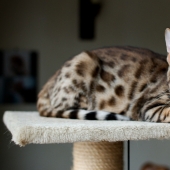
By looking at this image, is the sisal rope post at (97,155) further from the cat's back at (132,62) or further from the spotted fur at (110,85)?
the cat's back at (132,62)

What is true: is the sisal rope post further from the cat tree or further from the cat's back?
the cat's back

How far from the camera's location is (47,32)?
3.66 metres

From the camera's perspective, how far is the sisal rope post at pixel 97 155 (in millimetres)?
1594

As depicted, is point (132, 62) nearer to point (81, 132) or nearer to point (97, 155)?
point (97, 155)

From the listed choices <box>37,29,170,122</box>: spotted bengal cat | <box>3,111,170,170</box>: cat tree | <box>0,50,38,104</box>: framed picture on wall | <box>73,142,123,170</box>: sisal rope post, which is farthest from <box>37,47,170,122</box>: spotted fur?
<box>0,50,38,104</box>: framed picture on wall

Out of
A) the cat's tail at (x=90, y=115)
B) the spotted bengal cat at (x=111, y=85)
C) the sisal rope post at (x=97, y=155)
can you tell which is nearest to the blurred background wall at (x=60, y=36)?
the spotted bengal cat at (x=111, y=85)

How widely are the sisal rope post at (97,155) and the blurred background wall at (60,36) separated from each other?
6.60 feet

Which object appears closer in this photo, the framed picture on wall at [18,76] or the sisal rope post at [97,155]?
the sisal rope post at [97,155]

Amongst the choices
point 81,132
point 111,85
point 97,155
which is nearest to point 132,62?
point 111,85

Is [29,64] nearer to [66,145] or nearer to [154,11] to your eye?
[66,145]

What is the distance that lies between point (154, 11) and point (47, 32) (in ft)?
3.58

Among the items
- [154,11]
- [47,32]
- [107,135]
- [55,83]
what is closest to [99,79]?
[55,83]

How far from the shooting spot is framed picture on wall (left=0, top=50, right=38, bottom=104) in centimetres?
365

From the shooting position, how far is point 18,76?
368 cm
